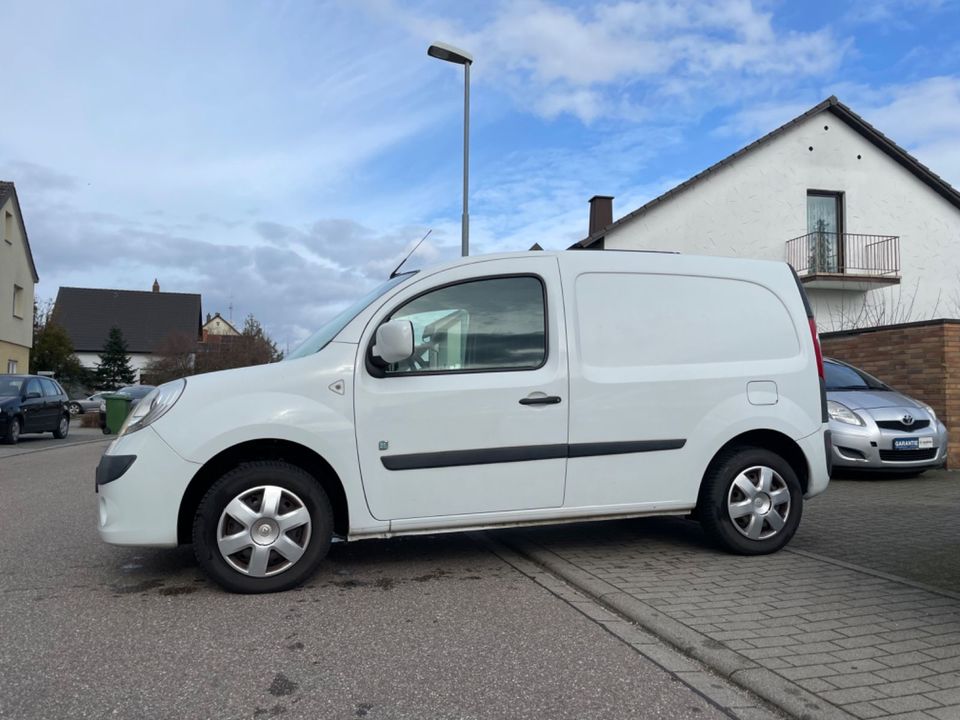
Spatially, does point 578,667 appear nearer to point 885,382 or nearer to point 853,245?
point 885,382

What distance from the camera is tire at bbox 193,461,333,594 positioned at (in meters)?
4.41

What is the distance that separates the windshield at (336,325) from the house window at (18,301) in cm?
3338

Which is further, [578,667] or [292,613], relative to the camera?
[292,613]

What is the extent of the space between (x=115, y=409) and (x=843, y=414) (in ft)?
55.6

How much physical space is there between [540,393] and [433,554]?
1525 mm

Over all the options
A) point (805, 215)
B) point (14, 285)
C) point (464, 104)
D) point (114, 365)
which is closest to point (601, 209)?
point (805, 215)

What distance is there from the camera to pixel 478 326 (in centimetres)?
495

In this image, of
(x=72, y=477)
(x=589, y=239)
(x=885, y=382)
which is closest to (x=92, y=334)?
(x=589, y=239)

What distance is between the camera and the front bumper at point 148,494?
4395mm

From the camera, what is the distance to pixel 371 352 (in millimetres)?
4695

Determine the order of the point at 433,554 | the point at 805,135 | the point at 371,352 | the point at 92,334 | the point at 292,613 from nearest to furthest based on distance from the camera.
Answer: the point at 292,613, the point at 371,352, the point at 433,554, the point at 805,135, the point at 92,334

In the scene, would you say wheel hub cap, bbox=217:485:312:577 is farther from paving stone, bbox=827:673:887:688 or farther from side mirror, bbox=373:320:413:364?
paving stone, bbox=827:673:887:688

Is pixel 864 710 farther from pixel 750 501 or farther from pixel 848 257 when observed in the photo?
pixel 848 257

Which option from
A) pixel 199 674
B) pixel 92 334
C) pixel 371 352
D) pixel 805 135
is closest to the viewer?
pixel 199 674
